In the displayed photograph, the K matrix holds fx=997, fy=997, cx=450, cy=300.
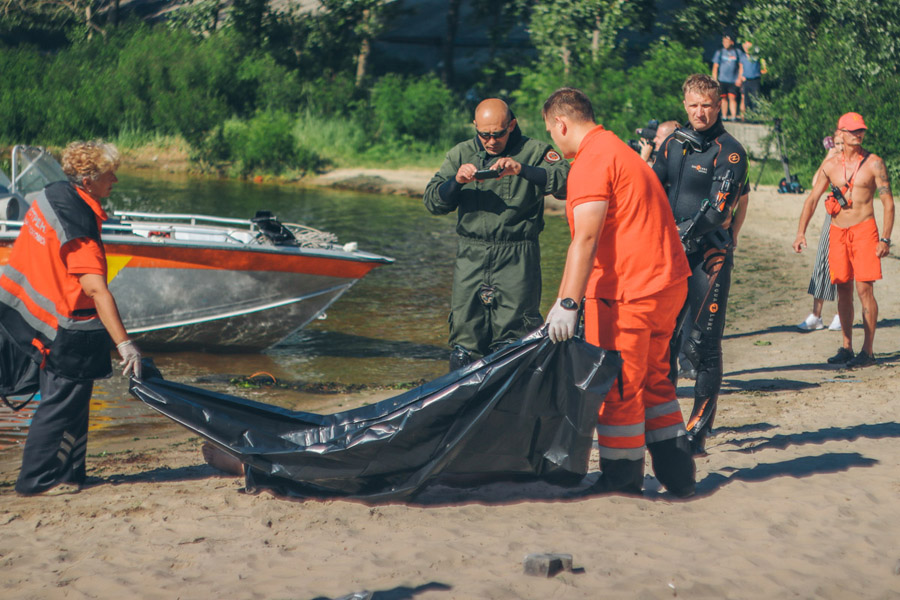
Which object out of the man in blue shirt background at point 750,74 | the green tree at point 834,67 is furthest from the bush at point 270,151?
the green tree at point 834,67

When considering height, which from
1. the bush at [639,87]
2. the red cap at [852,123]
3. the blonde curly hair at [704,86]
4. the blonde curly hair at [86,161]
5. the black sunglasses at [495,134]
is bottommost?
the blonde curly hair at [86,161]

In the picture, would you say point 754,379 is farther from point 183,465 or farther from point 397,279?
point 397,279

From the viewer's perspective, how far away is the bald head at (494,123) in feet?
17.8

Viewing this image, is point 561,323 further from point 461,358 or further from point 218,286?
point 218,286

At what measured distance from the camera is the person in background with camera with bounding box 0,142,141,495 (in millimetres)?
4762

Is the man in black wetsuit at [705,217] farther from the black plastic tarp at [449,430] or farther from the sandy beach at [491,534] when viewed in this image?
the black plastic tarp at [449,430]

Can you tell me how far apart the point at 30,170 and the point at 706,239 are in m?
7.01

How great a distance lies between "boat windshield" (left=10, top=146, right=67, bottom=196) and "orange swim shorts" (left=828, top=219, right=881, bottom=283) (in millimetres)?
7148

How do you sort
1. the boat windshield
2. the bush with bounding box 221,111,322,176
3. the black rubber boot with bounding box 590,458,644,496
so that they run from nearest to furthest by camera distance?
the black rubber boot with bounding box 590,458,644,496
the boat windshield
the bush with bounding box 221,111,322,176

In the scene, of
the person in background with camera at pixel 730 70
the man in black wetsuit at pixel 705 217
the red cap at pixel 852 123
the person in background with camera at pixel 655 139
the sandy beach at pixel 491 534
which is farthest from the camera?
the person in background with camera at pixel 730 70

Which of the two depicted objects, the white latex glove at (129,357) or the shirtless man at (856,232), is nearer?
the white latex glove at (129,357)

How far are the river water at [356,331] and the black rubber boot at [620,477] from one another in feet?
12.5

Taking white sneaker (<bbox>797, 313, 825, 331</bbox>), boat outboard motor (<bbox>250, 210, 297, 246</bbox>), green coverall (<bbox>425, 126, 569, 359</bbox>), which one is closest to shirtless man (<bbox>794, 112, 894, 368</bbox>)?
white sneaker (<bbox>797, 313, 825, 331</bbox>)

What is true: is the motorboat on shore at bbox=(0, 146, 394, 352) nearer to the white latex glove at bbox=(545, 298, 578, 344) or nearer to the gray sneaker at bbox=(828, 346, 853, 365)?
the gray sneaker at bbox=(828, 346, 853, 365)
